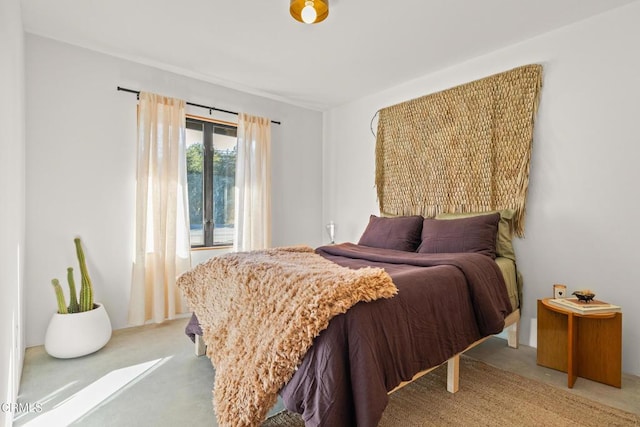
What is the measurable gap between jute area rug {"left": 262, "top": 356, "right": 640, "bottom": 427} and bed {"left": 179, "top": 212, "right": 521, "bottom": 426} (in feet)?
0.48

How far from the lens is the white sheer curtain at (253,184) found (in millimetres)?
3719

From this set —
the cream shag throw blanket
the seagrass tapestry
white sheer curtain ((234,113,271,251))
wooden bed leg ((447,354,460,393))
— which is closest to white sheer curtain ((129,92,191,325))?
white sheer curtain ((234,113,271,251))

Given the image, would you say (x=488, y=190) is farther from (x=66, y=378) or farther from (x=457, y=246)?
(x=66, y=378)

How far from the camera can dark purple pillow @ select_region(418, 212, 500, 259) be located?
2520mm

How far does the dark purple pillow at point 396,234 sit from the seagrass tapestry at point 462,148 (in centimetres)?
38

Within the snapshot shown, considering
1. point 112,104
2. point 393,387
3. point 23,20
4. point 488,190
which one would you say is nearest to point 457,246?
point 488,190

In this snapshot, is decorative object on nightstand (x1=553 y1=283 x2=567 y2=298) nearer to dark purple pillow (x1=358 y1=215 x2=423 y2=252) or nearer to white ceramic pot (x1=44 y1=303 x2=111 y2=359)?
dark purple pillow (x1=358 y1=215 x2=423 y2=252)

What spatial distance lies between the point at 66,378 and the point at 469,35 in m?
3.73

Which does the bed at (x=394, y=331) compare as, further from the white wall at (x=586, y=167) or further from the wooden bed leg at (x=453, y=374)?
the white wall at (x=586, y=167)

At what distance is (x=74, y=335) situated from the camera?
2.37 metres

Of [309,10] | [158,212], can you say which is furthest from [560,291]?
[158,212]

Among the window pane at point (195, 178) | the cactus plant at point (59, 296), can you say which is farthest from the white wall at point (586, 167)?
the cactus plant at point (59, 296)

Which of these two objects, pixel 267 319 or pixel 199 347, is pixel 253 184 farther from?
pixel 267 319

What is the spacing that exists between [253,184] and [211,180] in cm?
46
